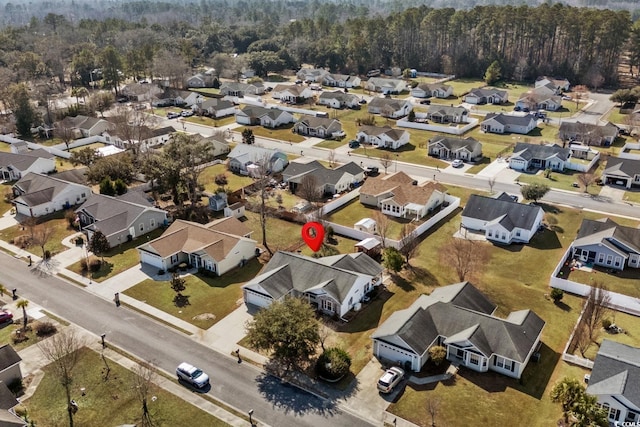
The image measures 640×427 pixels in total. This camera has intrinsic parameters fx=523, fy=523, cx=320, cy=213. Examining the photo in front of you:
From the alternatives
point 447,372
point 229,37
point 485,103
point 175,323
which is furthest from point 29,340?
point 229,37

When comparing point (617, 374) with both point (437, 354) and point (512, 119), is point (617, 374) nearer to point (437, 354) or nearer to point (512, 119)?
point (437, 354)

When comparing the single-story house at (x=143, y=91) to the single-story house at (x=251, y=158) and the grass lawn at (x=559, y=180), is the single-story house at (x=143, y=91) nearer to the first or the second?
the single-story house at (x=251, y=158)

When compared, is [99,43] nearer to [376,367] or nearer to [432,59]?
[432,59]

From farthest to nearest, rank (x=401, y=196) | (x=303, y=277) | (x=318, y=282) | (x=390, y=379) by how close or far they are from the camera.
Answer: (x=401, y=196) < (x=303, y=277) < (x=318, y=282) < (x=390, y=379)

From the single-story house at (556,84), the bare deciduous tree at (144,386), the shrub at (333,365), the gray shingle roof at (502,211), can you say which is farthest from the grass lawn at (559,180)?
the single-story house at (556,84)

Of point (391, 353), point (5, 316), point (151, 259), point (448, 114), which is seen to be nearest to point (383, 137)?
point (448, 114)

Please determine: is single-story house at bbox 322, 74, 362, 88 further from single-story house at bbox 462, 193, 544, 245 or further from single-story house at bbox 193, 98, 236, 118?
single-story house at bbox 462, 193, 544, 245

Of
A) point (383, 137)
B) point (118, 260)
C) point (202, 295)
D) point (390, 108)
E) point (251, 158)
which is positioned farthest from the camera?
point (390, 108)
